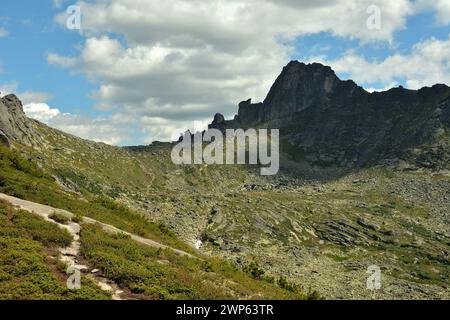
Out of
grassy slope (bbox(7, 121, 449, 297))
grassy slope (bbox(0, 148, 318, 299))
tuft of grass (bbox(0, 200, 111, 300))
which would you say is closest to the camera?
tuft of grass (bbox(0, 200, 111, 300))

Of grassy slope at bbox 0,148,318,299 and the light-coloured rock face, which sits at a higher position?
the light-coloured rock face

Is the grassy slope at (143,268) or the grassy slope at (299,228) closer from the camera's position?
the grassy slope at (143,268)

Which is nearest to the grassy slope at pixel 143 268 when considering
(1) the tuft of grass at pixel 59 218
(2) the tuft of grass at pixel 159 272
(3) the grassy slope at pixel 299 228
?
(2) the tuft of grass at pixel 159 272

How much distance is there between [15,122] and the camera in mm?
166000

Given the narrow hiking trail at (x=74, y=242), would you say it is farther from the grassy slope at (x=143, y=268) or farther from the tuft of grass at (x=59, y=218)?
the grassy slope at (x=143, y=268)

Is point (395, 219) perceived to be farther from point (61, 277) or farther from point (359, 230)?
point (61, 277)

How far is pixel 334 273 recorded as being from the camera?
10781cm

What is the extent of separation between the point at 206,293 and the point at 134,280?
4.08 m

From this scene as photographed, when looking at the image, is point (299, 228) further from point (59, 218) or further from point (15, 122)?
point (59, 218)

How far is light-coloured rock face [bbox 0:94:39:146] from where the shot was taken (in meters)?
150

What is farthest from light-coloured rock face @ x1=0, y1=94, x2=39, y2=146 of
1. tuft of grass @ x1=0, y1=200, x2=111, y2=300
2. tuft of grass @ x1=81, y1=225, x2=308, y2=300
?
tuft of grass @ x1=81, y1=225, x2=308, y2=300

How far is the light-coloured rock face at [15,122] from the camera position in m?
150

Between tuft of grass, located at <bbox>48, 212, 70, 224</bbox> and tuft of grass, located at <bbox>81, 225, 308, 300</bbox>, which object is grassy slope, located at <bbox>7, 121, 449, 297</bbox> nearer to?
tuft of grass, located at <bbox>81, 225, 308, 300</bbox>
